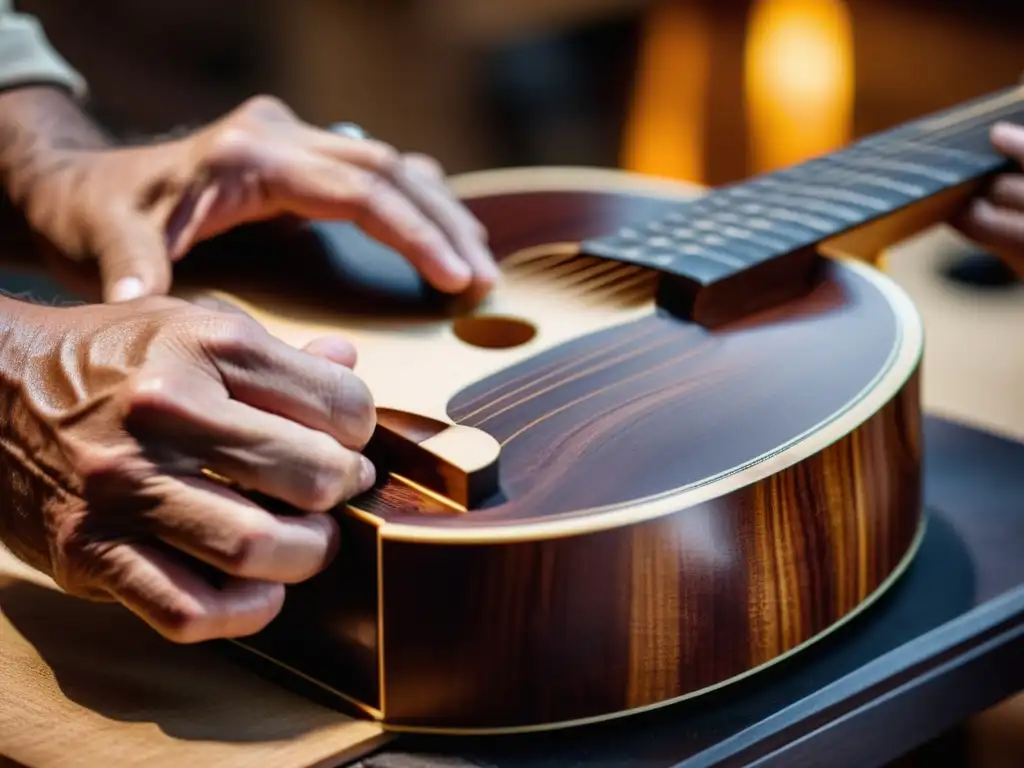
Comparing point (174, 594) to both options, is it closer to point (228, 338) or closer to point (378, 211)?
point (228, 338)

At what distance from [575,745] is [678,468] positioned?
155 millimetres

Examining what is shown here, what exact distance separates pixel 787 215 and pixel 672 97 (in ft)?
5.99

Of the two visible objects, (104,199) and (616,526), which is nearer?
(616,526)

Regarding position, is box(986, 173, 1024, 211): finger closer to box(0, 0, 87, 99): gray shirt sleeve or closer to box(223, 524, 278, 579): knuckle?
box(223, 524, 278, 579): knuckle

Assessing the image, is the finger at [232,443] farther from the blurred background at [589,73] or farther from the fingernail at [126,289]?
the blurred background at [589,73]

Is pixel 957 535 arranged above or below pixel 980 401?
above

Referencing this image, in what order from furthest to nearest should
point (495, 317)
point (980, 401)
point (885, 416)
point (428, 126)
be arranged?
point (428, 126) < point (980, 401) < point (495, 317) < point (885, 416)

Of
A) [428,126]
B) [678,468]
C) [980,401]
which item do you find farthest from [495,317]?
[428,126]

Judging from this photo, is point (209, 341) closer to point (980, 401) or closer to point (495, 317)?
point (495, 317)

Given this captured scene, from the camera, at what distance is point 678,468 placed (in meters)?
0.71

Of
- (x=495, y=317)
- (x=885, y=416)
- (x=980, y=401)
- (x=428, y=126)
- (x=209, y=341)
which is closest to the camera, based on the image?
(x=209, y=341)

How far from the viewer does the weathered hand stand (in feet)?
3.06

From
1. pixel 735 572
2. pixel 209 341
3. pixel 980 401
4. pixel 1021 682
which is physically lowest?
pixel 980 401

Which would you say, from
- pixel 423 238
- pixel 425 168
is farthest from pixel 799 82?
pixel 423 238
